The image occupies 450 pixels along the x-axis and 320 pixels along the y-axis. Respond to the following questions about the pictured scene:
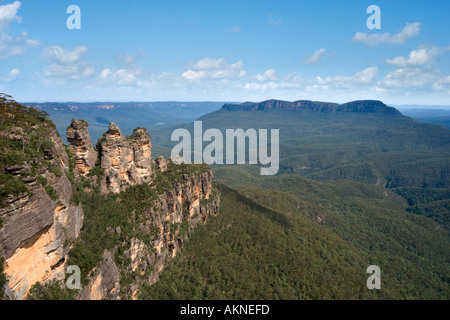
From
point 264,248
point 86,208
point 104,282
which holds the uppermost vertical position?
point 86,208

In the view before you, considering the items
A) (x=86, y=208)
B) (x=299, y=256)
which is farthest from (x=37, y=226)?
(x=299, y=256)

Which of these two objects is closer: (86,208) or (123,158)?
(86,208)

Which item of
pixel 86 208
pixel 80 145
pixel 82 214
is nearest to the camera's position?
pixel 82 214

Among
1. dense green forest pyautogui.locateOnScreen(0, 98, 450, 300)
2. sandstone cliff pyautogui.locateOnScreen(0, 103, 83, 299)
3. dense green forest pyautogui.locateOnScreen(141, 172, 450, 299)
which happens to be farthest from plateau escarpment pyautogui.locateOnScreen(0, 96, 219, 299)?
dense green forest pyautogui.locateOnScreen(141, 172, 450, 299)

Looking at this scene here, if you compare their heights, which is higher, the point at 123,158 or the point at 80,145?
the point at 80,145

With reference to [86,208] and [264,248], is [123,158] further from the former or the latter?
[264,248]

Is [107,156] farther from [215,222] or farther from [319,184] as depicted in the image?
[319,184]

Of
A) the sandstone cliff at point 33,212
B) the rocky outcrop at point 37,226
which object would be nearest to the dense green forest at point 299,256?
the rocky outcrop at point 37,226
